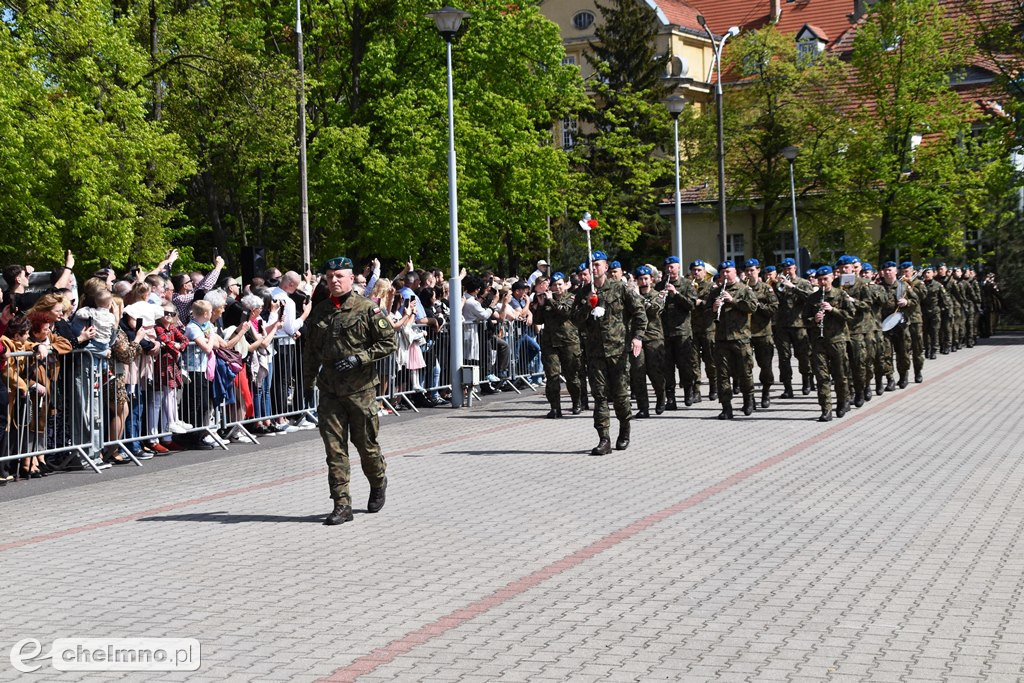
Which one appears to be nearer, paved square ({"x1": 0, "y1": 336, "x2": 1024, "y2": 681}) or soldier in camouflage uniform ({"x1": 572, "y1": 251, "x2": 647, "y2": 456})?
paved square ({"x1": 0, "y1": 336, "x2": 1024, "y2": 681})

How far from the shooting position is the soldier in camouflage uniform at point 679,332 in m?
21.0

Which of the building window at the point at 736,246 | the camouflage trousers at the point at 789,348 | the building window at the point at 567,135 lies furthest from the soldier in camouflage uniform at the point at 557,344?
the building window at the point at 736,246

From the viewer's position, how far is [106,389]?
14562mm

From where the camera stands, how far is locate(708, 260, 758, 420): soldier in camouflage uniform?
18906 mm

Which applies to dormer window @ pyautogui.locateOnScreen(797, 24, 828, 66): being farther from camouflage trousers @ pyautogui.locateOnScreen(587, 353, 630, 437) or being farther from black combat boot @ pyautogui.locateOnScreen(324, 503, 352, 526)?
black combat boot @ pyautogui.locateOnScreen(324, 503, 352, 526)

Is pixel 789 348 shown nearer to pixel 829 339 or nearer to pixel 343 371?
pixel 829 339

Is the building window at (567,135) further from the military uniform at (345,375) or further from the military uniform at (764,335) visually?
the military uniform at (345,375)

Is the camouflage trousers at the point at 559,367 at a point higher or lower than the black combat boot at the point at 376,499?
higher

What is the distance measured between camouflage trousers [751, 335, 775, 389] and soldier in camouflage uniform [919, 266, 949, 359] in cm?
1088

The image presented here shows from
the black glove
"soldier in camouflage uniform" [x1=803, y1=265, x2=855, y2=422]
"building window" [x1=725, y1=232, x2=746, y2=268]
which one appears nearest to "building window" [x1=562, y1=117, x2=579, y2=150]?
"building window" [x1=725, y1=232, x2=746, y2=268]

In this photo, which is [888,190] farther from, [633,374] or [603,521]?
[603,521]

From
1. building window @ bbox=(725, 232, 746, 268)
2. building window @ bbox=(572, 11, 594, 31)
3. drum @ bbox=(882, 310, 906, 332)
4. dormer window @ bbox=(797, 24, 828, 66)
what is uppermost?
building window @ bbox=(572, 11, 594, 31)

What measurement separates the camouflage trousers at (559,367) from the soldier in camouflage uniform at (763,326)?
2.71 meters

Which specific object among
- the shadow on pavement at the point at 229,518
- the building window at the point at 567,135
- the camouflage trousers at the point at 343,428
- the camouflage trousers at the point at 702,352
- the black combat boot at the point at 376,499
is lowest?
the shadow on pavement at the point at 229,518
